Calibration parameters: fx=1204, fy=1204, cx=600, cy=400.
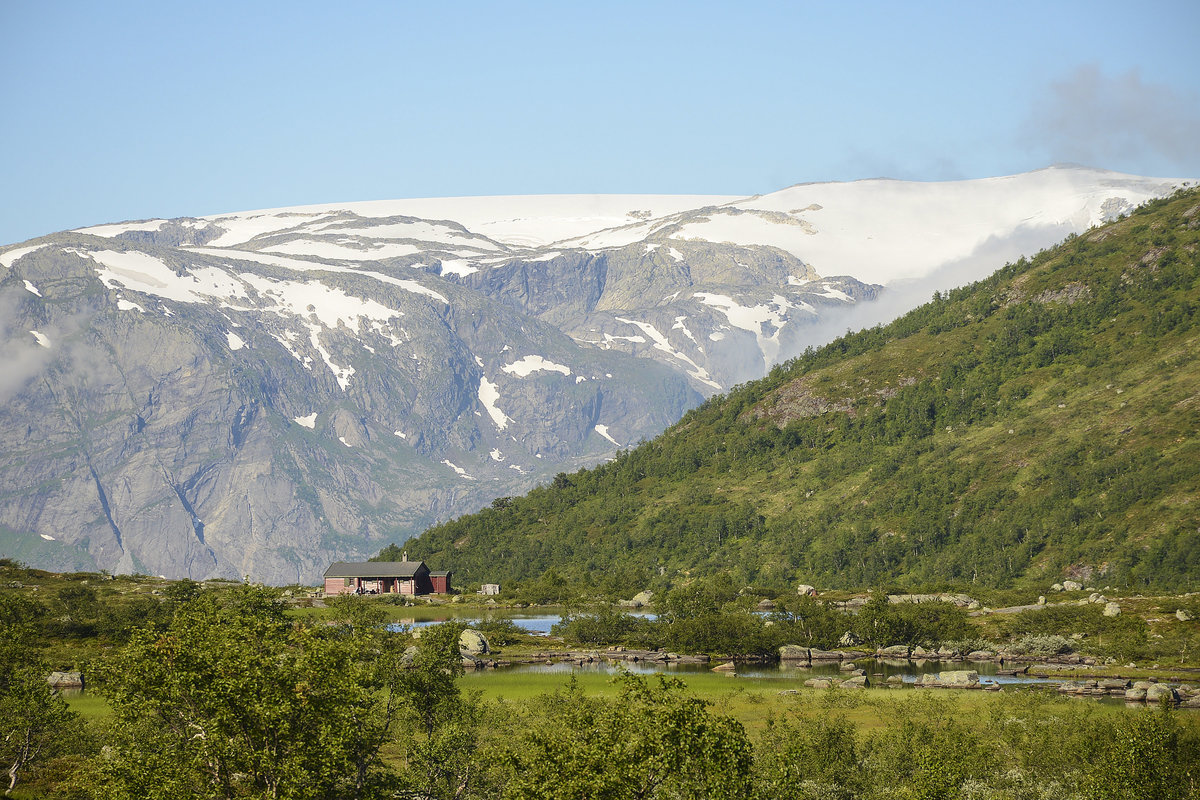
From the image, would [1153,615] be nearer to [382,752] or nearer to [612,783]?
[382,752]

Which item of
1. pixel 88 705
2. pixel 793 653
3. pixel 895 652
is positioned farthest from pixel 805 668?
pixel 88 705

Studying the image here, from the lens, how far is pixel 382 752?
256 ft

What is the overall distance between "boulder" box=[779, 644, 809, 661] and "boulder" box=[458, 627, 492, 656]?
3558 centimetres

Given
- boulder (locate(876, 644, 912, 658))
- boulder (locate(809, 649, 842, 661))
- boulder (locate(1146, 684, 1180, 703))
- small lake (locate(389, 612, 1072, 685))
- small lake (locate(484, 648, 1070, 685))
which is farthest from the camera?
boulder (locate(876, 644, 912, 658))

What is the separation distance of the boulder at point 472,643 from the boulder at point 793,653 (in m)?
35.6

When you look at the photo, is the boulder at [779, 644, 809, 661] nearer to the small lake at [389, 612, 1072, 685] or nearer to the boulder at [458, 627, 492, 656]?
the small lake at [389, 612, 1072, 685]

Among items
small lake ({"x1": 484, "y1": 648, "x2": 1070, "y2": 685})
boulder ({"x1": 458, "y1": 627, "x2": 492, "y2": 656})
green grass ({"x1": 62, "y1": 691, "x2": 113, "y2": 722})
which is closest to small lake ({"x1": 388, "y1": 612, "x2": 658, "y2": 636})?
boulder ({"x1": 458, "y1": 627, "x2": 492, "y2": 656})

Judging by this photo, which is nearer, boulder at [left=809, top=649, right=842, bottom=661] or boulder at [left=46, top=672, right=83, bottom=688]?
boulder at [left=46, top=672, right=83, bottom=688]

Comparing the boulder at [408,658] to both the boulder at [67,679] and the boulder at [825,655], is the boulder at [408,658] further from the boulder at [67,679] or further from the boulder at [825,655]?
the boulder at [825,655]

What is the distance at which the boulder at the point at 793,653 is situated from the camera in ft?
478

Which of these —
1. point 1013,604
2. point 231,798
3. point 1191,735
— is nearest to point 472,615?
point 1013,604

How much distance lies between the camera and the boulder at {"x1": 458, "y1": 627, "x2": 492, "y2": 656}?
13812 cm

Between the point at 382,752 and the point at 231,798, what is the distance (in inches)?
1252

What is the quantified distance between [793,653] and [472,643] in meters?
38.9
